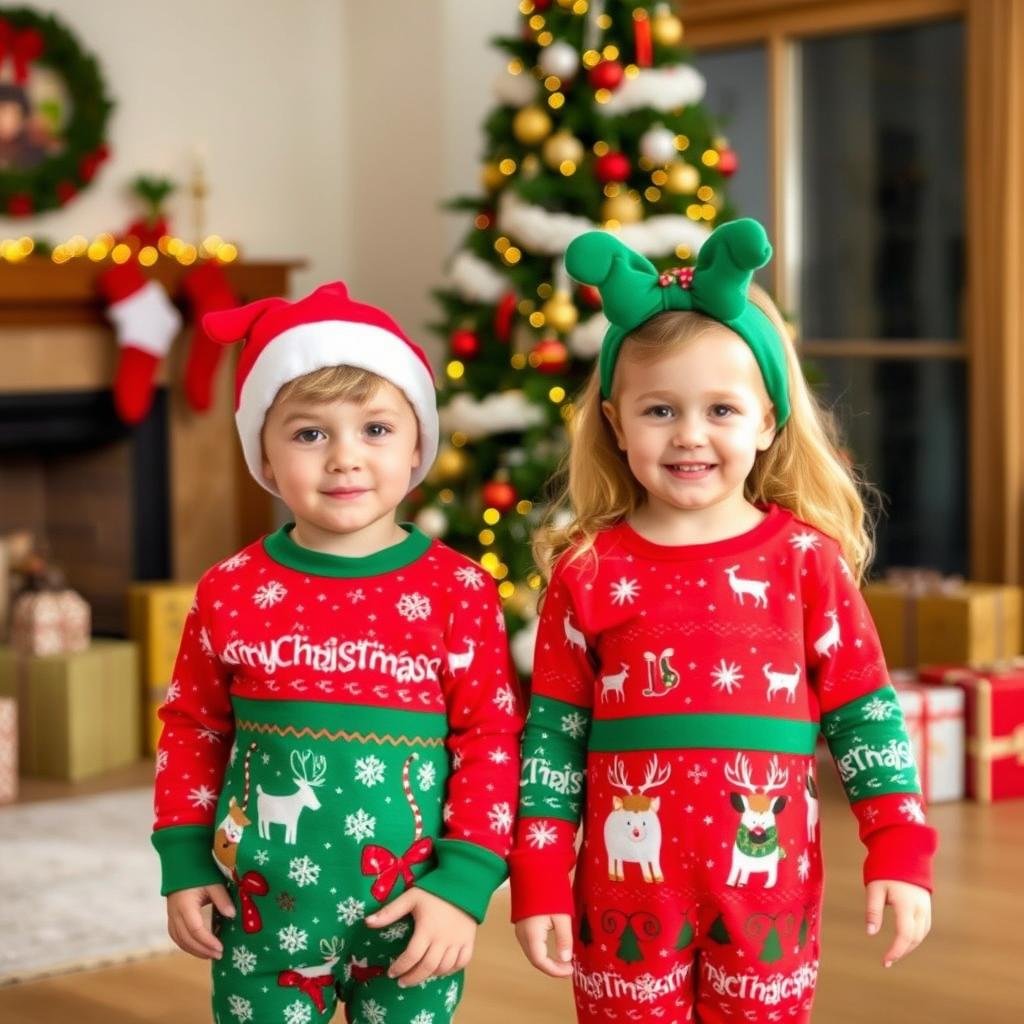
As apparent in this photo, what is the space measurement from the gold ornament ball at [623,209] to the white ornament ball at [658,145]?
0.11 metres

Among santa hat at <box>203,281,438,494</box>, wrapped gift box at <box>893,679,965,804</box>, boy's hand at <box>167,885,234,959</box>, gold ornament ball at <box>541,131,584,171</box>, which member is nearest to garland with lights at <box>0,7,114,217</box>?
gold ornament ball at <box>541,131,584,171</box>

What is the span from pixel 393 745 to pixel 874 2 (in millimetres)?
3805

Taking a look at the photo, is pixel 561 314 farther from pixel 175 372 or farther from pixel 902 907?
pixel 902 907

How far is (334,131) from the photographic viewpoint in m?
5.73

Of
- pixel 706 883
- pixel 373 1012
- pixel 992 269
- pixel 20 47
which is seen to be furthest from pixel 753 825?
pixel 20 47

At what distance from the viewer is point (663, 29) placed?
4.45m

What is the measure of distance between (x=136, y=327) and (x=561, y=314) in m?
1.23

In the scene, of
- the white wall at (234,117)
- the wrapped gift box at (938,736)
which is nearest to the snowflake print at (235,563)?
the wrapped gift box at (938,736)

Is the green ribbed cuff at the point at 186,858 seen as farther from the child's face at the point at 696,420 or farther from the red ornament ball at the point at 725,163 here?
the red ornament ball at the point at 725,163

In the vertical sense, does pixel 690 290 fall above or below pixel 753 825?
above

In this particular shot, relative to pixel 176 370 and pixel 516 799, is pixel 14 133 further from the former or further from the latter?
pixel 516 799

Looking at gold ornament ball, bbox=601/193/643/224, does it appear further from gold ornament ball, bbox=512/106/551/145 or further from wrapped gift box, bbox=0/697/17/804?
wrapped gift box, bbox=0/697/17/804

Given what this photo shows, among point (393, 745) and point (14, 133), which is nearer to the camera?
Answer: point (393, 745)

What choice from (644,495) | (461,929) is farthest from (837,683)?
(461,929)
